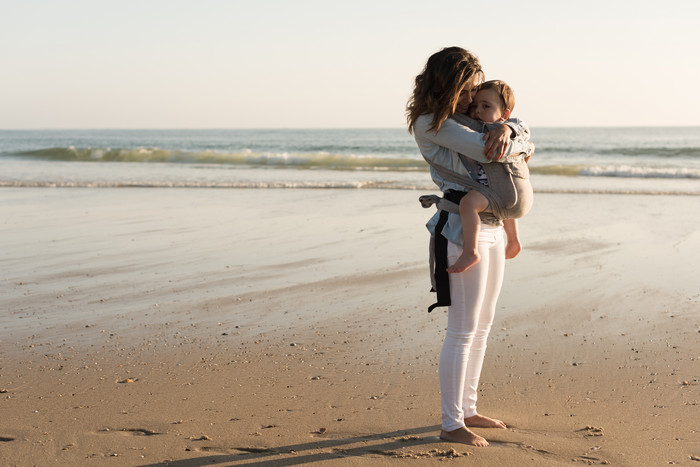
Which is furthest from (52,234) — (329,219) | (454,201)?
(454,201)

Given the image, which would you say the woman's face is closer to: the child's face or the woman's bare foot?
the child's face

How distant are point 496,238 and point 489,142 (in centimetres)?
52

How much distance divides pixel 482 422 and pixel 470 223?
103cm

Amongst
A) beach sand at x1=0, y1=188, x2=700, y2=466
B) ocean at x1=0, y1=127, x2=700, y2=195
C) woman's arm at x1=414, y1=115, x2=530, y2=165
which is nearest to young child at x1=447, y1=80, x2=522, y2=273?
woman's arm at x1=414, y1=115, x2=530, y2=165

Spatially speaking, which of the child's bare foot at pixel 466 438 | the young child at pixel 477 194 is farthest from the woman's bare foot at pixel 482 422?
the young child at pixel 477 194

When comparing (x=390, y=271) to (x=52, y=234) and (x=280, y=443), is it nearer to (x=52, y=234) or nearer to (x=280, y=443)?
(x=280, y=443)

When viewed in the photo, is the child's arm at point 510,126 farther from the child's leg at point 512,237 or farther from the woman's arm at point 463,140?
the child's leg at point 512,237

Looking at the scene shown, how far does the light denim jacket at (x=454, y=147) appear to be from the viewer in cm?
286

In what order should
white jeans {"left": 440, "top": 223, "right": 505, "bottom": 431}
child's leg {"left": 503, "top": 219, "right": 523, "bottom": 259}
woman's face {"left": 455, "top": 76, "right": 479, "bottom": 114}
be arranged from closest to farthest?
woman's face {"left": 455, "top": 76, "right": 479, "bottom": 114}, white jeans {"left": 440, "top": 223, "right": 505, "bottom": 431}, child's leg {"left": 503, "top": 219, "right": 523, "bottom": 259}

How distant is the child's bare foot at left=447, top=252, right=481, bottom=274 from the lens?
9.68 feet

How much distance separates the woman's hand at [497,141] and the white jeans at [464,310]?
0.36 metres

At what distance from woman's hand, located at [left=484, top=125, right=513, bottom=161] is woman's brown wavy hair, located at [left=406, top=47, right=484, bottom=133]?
0.66ft

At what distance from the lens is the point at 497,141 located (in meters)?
2.80

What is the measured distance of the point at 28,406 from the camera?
3.54 metres
